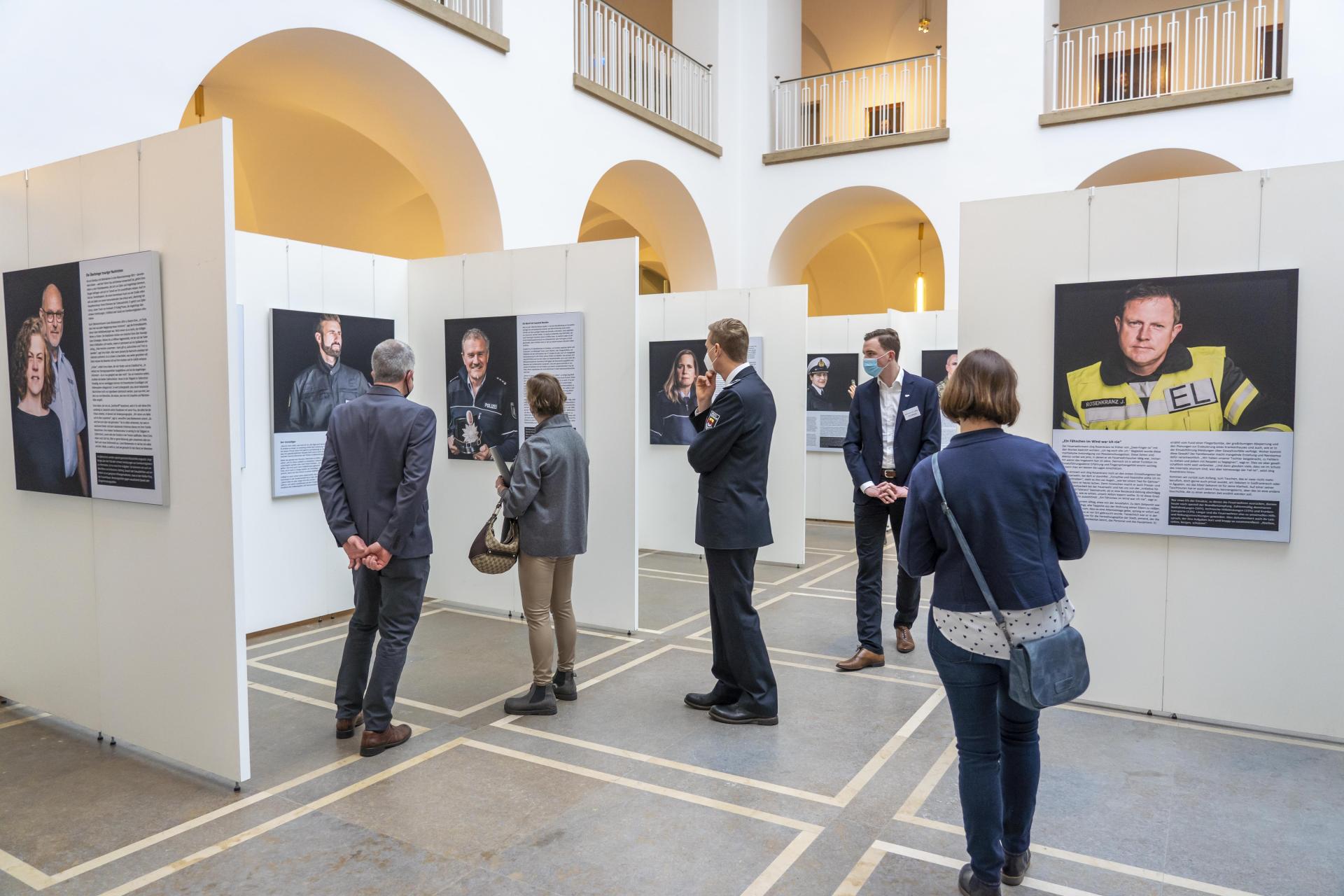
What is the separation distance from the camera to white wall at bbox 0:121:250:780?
3895 mm

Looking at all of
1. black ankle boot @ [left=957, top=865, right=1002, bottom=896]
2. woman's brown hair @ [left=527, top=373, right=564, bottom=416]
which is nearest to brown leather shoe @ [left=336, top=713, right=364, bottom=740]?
woman's brown hair @ [left=527, top=373, right=564, bottom=416]

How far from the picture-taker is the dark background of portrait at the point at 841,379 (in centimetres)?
1212

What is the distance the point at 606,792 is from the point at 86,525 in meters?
2.97

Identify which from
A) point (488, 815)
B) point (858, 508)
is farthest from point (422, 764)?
point (858, 508)

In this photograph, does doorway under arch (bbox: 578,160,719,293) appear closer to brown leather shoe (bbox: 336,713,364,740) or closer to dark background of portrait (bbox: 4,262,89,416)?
dark background of portrait (bbox: 4,262,89,416)

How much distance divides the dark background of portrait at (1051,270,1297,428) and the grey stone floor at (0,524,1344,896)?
6.17 feet

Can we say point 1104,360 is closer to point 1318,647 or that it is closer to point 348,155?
point 1318,647

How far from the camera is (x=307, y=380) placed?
6758 millimetres

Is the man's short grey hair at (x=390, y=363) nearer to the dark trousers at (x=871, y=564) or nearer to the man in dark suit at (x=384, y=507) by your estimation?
the man in dark suit at (x=384, y=507)

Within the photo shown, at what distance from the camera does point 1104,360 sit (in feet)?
16.0

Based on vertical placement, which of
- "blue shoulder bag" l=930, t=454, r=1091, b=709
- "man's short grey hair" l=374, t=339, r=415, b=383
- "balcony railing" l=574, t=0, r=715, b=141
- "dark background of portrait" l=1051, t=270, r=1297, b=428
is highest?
"balcony railing" l=574, t=0, r=715, b=141

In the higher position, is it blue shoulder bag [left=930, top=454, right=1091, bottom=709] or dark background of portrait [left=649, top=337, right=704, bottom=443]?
dark background of portrait [left=649, top=337, right=704, bottom=443]

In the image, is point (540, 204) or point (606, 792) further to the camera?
point (540, 204)

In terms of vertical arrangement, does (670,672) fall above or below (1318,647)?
below
